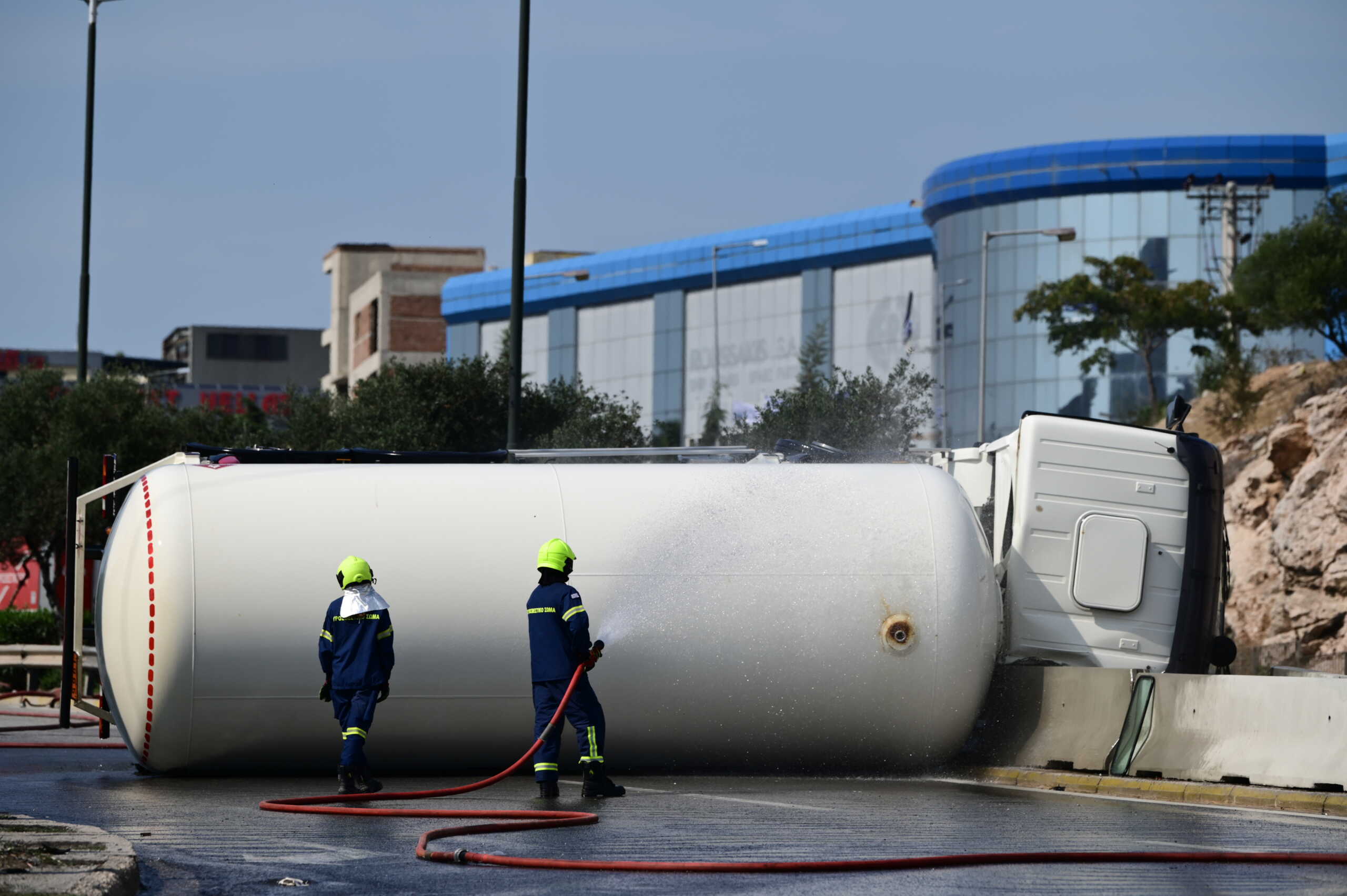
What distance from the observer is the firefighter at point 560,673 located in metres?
11.5

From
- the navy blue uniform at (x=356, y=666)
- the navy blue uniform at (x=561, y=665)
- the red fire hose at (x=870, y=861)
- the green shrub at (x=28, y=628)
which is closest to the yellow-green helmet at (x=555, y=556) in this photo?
the navy blue uniform at (x=561, y=665)

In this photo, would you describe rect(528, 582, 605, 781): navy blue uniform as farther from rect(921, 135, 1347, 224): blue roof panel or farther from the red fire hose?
rect(921, 135, 1347, 224): blue roof panel

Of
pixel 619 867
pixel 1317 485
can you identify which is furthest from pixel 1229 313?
pixel 619 867

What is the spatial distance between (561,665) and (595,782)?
80cm

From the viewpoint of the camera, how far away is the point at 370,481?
13391 millimetres

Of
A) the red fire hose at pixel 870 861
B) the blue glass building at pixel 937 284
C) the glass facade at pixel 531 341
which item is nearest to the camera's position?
the red fire hose at pixel 870 861

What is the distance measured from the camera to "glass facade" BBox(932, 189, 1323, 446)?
2601 inches

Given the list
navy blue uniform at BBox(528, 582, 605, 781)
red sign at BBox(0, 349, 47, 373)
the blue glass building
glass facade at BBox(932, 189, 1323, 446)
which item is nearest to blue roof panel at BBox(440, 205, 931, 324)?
the blue glass building

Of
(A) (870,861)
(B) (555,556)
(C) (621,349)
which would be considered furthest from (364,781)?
(C) (621,349)

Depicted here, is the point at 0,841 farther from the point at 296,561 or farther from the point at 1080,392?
the point at 1080,392

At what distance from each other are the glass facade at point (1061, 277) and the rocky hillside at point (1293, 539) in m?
31.9

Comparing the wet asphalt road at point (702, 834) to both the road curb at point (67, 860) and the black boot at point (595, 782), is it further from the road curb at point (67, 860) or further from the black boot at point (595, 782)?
the road curb at point (67, 860)

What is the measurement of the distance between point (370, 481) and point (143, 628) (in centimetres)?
200

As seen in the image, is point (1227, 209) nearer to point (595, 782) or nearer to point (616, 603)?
point (616, 603)
